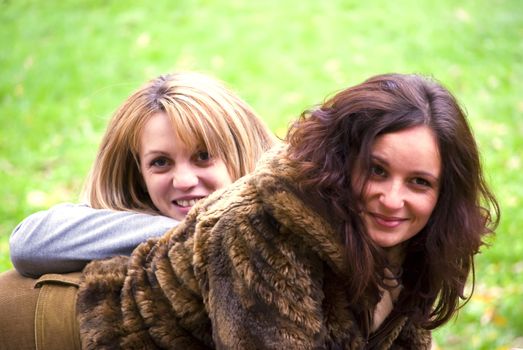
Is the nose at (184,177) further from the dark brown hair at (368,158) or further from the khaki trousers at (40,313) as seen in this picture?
the dark brown hair at (368,158)

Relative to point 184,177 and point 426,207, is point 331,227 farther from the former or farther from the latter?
point 184,177

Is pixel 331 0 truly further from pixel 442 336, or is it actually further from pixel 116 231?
pixel 116 231

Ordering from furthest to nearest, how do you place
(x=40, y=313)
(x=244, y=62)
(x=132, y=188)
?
(x=244, y=62), (x=132, y=188), (x=40, y=313)

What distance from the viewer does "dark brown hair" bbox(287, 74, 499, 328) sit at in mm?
2449

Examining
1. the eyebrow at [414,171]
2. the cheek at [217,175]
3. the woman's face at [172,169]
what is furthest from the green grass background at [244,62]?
the eyebrow at [414,171]

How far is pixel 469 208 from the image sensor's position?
2578 millimetres

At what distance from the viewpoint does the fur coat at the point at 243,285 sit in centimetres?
242

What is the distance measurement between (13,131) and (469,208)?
544 cm

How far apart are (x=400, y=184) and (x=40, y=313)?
1.33 m

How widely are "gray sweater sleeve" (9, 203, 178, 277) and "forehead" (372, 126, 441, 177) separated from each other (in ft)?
3.17

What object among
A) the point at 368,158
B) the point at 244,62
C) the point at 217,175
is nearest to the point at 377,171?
the point at 368,158

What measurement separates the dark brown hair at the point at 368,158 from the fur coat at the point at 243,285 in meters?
0.06

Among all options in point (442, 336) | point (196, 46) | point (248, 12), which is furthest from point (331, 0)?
point (442, 336)

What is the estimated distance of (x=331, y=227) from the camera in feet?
8.11
